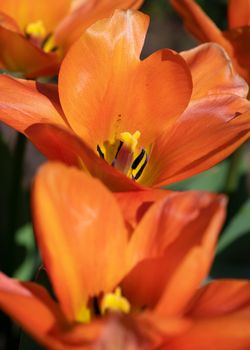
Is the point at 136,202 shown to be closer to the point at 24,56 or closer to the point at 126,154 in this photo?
the point at 126,154

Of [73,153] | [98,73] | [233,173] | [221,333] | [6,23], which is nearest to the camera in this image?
[221,333]

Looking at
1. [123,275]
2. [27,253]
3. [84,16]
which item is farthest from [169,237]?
[27,253]

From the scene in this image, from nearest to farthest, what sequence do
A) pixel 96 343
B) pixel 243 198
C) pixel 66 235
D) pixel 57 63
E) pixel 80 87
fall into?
pixel 96 343, pixel 66 235, pixel 80 87, pixel 57 63, pixel 243 198

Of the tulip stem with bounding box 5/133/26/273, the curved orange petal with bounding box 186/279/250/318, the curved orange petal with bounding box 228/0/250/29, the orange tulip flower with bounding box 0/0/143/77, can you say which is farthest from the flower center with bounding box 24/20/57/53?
the curved orange petal with bounding box 186/279/250/318

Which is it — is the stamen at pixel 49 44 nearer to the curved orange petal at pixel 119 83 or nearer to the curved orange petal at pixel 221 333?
the curved orange petal at pixel 119 83

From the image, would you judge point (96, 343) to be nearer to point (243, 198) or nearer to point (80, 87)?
point (80, 87)

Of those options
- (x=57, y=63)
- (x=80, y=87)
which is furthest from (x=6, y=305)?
(x=57, y=63)
